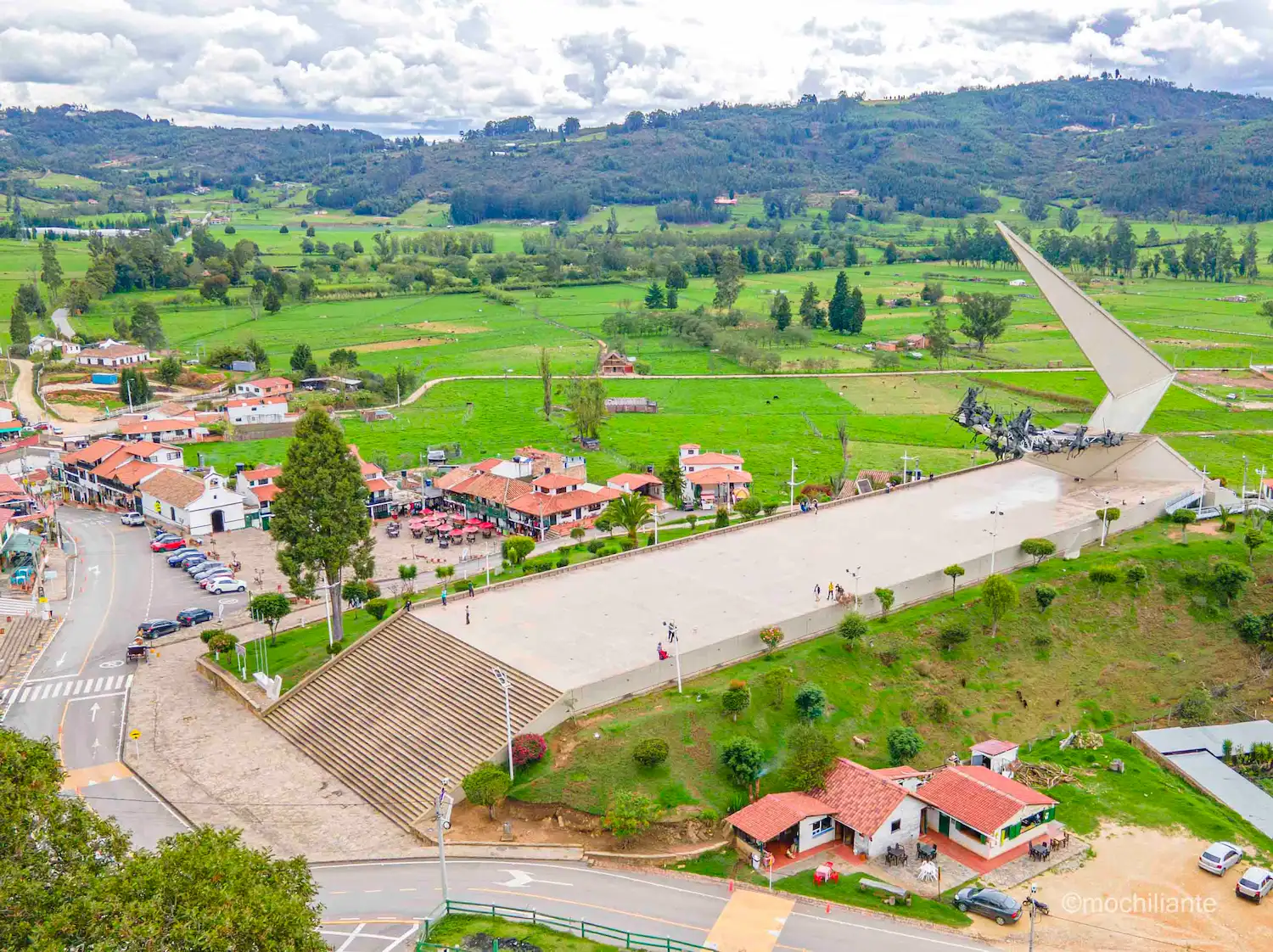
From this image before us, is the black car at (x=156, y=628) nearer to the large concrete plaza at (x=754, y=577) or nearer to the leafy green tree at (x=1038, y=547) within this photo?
the large concrete plaza at (x=754, y=577)

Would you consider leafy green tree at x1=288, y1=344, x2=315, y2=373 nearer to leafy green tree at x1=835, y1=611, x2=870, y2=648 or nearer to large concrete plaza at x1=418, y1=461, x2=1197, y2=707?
large concrete plaza at x1=418, y1=461, x2=1197, y2=707

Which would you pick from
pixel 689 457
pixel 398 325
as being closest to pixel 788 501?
pixel 689 457

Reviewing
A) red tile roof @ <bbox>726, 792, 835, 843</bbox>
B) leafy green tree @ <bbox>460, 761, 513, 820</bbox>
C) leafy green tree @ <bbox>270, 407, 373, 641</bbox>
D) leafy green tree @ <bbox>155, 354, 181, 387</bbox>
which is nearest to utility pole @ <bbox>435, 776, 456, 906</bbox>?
leafy green tree @ <bbox>460, 761, 513, 820</bbox>

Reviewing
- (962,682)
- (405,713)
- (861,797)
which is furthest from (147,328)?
(861,797)

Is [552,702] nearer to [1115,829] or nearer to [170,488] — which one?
[1115,829]

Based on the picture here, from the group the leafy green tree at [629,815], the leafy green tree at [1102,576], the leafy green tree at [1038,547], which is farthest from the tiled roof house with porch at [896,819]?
the leafy green tree at [1038,547]

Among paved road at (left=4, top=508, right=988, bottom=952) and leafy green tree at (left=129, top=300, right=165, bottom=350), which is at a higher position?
leafy green tree at (left=129, top=300, right=165, bottom=350)

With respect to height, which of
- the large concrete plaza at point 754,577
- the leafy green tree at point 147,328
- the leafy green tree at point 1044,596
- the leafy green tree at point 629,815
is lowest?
the leafy green tree at point 629,815
